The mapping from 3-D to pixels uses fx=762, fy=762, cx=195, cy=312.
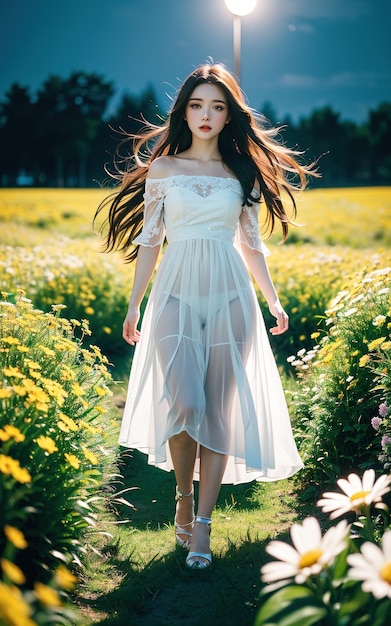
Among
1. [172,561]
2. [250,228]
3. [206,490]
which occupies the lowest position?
[172,561]

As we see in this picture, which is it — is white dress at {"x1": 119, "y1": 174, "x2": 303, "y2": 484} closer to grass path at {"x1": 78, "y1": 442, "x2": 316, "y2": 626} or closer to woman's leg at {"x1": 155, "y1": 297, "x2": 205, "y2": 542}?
woman's leg at {"x1": 155, "y1": 297, "x2": 205, "y2": 542}

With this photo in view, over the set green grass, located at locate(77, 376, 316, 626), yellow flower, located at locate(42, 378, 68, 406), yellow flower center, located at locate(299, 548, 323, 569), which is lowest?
green grass, located at locate(77, 376, 316, 626)

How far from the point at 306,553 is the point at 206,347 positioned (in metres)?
1.42

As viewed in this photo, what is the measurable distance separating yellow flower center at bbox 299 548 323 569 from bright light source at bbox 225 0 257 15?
5793 mm

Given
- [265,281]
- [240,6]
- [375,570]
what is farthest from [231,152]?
[240,6]

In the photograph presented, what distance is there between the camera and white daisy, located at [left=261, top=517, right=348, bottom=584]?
5.78 feet

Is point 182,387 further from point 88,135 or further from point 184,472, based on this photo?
point 88,135

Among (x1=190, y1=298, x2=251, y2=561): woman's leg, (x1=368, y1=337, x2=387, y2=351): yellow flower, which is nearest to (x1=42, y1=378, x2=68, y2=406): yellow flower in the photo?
(x1=190, y1=298, x2=251, y2=561): woman's leg

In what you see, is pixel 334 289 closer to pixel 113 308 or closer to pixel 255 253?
pixel 113 308

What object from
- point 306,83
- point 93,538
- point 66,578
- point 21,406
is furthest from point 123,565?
point 306,83

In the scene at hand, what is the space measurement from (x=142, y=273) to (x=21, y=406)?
99cm

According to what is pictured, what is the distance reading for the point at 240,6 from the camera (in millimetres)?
6672

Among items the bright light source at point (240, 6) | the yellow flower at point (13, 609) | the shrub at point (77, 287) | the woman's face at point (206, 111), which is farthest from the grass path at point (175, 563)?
the bright light source at point (240, 6)

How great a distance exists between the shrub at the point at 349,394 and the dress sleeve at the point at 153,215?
3.22 ft
